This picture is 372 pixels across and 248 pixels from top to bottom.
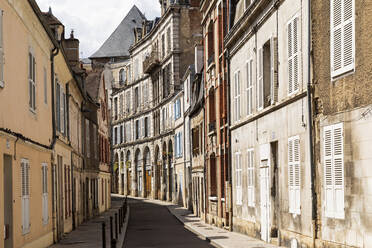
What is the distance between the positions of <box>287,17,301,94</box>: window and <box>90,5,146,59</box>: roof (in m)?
72.8

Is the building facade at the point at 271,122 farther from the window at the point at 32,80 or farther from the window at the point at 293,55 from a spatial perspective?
the window at the point at 32,80

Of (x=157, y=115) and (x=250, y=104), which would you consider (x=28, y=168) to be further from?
(x=157, y=115)

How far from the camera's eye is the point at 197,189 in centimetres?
3953

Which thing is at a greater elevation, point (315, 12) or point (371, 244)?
point (315, 12)

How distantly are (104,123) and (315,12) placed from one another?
130ft


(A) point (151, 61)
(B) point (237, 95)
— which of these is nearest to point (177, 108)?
(A) point (151, 61)

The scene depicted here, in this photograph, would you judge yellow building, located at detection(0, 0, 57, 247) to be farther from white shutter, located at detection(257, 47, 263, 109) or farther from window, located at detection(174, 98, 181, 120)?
window, located at detection(174, 98, 181, 120)

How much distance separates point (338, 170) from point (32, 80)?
26.0ft

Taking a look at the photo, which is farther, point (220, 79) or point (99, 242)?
point (220, 79)

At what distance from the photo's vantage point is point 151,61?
70.7m

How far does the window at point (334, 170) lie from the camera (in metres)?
13.5

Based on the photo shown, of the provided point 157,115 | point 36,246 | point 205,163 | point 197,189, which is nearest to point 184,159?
point 197,189

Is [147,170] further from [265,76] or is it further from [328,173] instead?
[328,173]

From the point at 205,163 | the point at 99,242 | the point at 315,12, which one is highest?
the point at 315,12
